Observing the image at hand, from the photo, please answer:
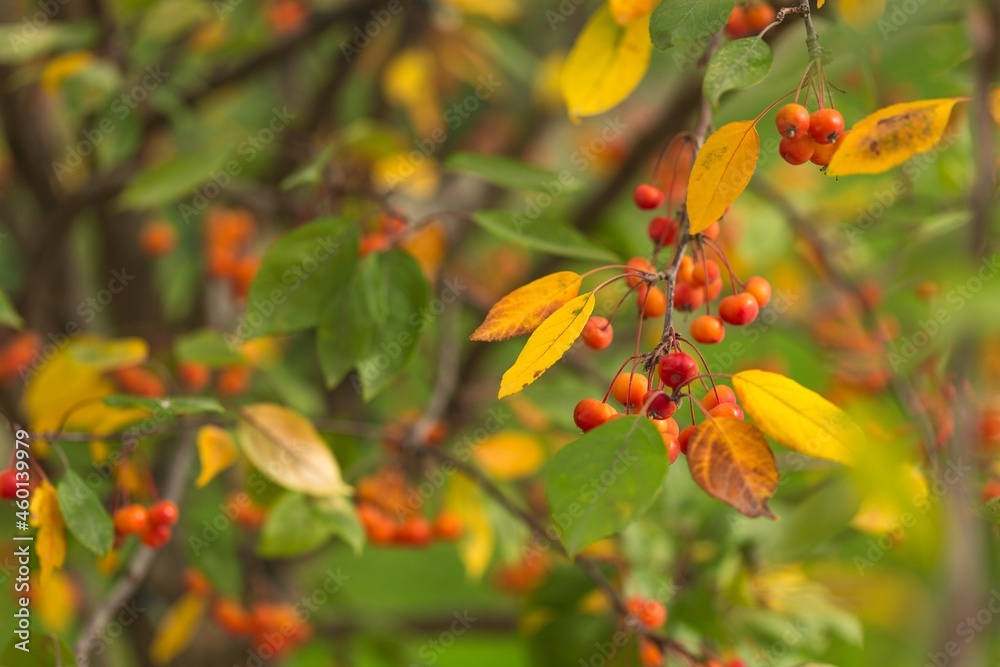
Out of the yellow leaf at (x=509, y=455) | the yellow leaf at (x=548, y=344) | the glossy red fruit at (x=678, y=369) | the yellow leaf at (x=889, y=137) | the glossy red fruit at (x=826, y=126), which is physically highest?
the glossy red fruit at (x=826, y=126)

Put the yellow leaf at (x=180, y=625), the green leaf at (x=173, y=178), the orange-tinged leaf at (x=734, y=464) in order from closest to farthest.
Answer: the orange-tinged leaf at (x=734, y=464)
the green leaf at (x=173, y=178)
the yellow leaf at (x=180, y=625)

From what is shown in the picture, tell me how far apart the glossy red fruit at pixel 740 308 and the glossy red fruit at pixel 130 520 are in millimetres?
557

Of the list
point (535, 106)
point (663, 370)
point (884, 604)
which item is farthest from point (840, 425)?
point (535, 106)

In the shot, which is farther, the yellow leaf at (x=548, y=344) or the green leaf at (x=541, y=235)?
the green leaf at (x=541, y=235)

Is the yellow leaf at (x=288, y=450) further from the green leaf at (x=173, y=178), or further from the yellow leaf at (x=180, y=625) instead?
the yellow leaf at (x=180, y=625)

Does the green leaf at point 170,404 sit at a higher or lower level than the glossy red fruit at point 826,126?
lower

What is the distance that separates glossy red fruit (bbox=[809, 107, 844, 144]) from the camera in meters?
0.57

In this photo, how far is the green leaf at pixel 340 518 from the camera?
3.12ft

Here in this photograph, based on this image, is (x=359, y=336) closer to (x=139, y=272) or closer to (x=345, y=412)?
(x=345, y=412)

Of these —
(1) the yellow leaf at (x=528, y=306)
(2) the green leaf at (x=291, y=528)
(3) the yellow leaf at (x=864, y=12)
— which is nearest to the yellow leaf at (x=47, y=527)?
(2) the green leaf at (x=291, y=528)

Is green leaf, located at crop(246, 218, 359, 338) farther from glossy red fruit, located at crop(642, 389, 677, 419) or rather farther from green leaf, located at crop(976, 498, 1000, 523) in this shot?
green leaf, located at crop(976, 498, 1000, 523)

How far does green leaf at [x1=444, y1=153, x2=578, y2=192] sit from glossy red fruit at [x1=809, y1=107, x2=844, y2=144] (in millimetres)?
336

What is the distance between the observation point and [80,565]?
1.53 metres

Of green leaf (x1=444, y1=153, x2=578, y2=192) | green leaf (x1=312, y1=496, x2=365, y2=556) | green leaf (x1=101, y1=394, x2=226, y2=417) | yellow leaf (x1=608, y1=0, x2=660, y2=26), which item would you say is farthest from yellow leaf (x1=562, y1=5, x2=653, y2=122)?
green leaf (x1=312, y1=496, x2=365, y2=556)
